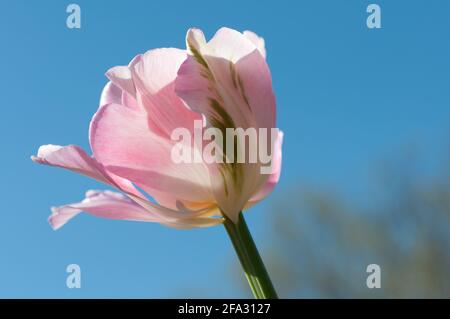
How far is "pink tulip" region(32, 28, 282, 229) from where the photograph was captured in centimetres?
40

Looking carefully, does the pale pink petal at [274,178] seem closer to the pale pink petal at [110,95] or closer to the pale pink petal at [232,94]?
the pale pink petal at [232,94]

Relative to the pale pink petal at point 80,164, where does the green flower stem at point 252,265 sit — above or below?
below

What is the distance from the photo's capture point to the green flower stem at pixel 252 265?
327 millimetres

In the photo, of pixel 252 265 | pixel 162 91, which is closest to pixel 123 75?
pixel 162 91

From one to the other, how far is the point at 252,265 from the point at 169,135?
0.12m

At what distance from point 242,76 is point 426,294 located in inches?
162

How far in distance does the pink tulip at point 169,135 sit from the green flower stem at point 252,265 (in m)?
0.03

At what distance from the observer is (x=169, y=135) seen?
16.3 inches

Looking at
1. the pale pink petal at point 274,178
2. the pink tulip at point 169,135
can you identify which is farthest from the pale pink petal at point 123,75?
the pale pink petal at point 274,178

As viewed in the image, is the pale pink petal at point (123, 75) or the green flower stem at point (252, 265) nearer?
the green flower stem at point (252, 265)

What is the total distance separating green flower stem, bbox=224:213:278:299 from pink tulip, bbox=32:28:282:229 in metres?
0.03
